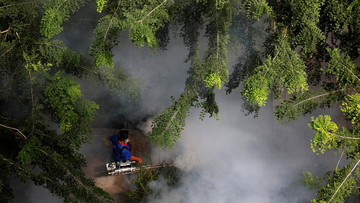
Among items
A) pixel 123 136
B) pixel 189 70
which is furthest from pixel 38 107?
pixel 123 136

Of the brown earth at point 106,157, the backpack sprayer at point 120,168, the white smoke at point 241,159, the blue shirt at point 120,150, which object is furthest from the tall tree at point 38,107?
the white smoke at point 241,159

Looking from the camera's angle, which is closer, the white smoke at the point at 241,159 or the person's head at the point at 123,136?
the person's head at the point at 123,136

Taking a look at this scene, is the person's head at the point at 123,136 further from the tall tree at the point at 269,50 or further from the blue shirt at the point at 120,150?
the tall tree at the point at 269,50

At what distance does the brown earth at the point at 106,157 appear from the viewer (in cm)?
847

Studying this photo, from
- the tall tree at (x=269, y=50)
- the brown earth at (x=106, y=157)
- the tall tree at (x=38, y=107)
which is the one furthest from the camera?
the brown earth at (x=106, y=157)

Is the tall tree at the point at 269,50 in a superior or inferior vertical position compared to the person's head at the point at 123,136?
inferior

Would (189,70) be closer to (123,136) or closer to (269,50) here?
(269,50)

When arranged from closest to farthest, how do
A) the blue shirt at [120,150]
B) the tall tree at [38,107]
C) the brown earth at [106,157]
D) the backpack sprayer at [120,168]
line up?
the tall tree at [38,107], the blue shirt at [120,150], the backpack sprayer at [120,168], the brown earth at [106,157]

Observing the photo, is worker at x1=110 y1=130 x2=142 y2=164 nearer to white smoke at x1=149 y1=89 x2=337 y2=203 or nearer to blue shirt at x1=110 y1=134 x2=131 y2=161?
blue shirt at x1=110 y1=134 x2=131 y2=161

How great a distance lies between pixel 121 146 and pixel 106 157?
33.2 inches

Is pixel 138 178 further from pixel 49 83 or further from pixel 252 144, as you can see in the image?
pixel 49 83

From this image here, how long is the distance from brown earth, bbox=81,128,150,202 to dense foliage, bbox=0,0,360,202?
253cm

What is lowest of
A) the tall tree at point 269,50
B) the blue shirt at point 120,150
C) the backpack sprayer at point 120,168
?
the tall tree at point 269,50

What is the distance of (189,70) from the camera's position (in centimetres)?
570
